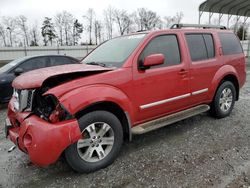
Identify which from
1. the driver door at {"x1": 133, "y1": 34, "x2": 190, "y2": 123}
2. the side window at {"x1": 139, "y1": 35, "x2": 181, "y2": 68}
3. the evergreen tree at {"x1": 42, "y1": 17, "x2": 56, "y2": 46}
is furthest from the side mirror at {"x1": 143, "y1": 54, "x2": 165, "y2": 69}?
the evergreen tree at {"x1": 42, "y1": 17, "x2": 56, "y2": 46}

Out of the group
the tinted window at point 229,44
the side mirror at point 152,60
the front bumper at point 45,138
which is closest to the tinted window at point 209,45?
the tinted window at point 229,44

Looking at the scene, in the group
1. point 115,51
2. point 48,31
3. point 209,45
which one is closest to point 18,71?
point 115,51

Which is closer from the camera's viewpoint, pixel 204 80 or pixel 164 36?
pixel 164 36

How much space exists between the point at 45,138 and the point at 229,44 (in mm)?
4277

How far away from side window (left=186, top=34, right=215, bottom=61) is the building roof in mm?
16048

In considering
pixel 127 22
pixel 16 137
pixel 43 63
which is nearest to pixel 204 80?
pixel 16 137

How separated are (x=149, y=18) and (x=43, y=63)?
5807cm

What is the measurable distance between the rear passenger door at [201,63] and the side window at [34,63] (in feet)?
14.8

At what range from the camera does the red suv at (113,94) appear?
2.56 m

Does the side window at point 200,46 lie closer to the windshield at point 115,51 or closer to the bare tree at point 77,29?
the windshield at point 115,51

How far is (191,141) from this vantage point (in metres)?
3.75

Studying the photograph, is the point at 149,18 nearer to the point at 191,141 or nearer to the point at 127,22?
the point at 127,22

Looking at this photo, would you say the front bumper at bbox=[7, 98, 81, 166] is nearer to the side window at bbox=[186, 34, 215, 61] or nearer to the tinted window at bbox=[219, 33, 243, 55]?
the side window at bbox=[186, 34, 215, 61]

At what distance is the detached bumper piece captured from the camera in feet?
7.95
